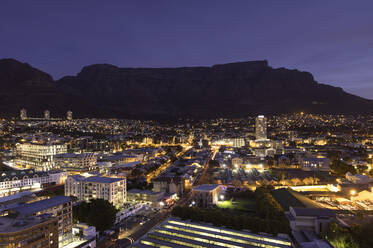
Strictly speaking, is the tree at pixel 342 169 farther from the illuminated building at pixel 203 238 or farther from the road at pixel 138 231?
the road at pixel 138 231

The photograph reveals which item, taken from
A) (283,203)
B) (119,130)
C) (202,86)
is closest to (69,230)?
(283,203)

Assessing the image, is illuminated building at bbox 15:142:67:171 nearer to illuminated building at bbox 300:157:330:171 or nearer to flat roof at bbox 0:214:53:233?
flat roof at bbox 0:214:53:233

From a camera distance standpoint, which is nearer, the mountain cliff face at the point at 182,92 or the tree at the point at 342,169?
the tree at the point at 342,169

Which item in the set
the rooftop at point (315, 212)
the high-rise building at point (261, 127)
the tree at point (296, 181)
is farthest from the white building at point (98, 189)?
the high-rise building at point (261, 127)

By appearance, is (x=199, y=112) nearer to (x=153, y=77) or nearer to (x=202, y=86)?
(x=202, y=86)

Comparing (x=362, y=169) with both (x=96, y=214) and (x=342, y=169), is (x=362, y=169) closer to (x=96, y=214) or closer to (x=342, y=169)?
(x=342, y=169)

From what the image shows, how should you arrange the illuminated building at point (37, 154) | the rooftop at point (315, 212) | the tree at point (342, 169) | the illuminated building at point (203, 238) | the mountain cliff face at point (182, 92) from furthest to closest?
1. the mountain cliff face at point (182, 92)
2. the illuminated building at point (37, 154)
3. the tree at point (342, 169)
4. the rooftop at point (315, 212)
5. the illuminated building at point (203, 238)
